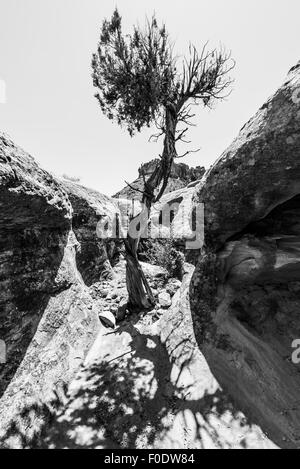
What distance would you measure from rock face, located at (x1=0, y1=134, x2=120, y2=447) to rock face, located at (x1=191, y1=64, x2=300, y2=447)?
3299 mm

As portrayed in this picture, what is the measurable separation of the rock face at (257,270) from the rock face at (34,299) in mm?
3299

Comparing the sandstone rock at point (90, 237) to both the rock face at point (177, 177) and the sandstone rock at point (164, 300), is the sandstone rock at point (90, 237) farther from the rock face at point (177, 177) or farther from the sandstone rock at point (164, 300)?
the rock face at point (177, 177)

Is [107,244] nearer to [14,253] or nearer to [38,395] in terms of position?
[14,253]

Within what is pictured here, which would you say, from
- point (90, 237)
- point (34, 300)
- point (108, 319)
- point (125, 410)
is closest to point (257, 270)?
point (125, 410)

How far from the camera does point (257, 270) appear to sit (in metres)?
6.18

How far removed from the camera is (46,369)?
508 cm

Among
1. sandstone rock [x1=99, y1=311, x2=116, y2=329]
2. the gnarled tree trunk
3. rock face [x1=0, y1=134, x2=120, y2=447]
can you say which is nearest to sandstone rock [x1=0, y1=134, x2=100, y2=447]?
rock face [x1=0, y1=134, x2=120, y2=447]

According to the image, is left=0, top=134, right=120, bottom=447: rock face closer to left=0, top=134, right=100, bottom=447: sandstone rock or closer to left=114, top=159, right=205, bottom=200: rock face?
left=0, top=134, right=100, bottom=447: sandstone rock

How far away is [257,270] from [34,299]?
5699 millimetres

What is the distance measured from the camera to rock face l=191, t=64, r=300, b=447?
4660mm

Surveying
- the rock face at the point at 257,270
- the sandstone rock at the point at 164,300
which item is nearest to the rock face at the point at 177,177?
the sandstone rock at the point at 164,300

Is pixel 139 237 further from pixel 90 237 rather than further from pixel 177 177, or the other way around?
pixel 177 177
